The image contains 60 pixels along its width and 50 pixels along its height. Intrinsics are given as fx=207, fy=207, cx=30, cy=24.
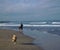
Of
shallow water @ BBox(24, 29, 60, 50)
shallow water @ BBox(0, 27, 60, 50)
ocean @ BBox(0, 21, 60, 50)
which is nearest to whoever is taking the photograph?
shallow water @ BBox(24, 29, 60, 50)

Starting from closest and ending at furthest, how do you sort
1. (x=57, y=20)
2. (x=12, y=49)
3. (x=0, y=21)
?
1. (x=12, y=49)
2. (x=57, y=20)
3. (x=0, y=21)

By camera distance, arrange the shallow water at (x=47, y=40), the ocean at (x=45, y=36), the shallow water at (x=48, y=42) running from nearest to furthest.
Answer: the shallow water at (x=48, y=42) < the shallow water at (x=47, y=40) < the ocean at (x=45, y=36)

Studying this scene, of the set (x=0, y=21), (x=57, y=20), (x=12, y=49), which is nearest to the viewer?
(x=12, y=49)

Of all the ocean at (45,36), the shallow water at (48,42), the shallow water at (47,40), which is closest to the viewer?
the shallow water at (48,42)

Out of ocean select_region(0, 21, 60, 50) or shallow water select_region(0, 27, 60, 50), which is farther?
ocean select_region(0, 21, 60, 50)

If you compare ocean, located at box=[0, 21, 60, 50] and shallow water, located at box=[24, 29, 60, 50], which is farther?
ocean, located at box=[0, 21, 60, 50]

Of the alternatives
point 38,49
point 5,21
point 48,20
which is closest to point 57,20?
point 48,20

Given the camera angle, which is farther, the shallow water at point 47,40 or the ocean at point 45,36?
the ocean at point 45,36

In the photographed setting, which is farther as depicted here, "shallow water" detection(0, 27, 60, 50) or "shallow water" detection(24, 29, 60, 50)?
"shallow water" detection(0, 27, 60, 50)

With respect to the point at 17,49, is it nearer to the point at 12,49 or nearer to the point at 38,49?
the point at 12,49

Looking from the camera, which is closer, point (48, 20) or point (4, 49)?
point (4, 49)

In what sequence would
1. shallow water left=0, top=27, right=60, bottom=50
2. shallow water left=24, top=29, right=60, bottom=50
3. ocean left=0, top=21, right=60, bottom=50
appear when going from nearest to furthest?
shallow water left=24, top=29, right=60, bottom=50, shallow water left=0, top=27, right=60, bottom=50, ocean left=0, top=21, right=60, bottom=50

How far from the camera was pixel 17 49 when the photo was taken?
13164 millimetres

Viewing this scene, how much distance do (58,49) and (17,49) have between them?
2.61 meters
